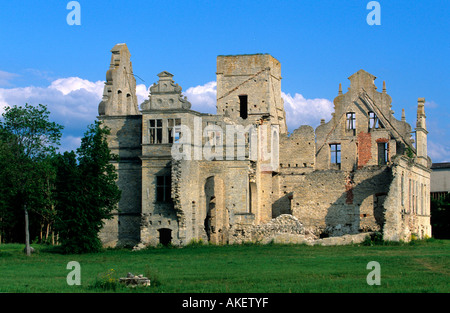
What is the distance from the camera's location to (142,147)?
45312mm

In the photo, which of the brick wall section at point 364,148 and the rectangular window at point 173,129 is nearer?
the rectangular window at point 173,129

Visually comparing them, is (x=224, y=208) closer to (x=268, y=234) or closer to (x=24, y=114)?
(x=268, y=234)

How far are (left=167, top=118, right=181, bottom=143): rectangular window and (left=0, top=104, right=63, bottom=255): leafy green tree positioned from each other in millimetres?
7176

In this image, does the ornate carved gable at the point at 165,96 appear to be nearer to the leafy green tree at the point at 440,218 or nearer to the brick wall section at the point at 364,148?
the brick wall section at the point at 364,148

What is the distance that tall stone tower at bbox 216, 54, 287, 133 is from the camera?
177 ft

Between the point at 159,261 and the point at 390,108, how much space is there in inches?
1039

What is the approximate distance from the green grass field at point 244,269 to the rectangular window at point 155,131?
24.4 feet

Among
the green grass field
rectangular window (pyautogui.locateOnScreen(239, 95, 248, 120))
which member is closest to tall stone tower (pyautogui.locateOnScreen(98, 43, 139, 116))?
rectangular window (pyautogui.locateOnScreen(239, 95, 248, 120))

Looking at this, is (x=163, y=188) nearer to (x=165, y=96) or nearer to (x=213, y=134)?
(x=213, y=134)

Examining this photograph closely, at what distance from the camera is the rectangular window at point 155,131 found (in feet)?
148

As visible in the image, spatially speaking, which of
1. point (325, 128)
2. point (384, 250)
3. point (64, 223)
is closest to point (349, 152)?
point (325, 128)

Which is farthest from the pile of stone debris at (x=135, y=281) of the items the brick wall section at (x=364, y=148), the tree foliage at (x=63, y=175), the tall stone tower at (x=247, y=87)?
the brick wall section at (x=364, y=148)

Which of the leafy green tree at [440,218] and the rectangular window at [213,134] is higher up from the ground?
the rectangular window at [213,134]

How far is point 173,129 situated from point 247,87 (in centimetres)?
1196
